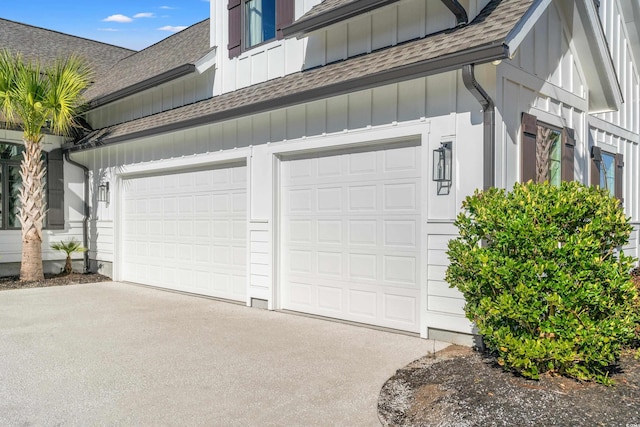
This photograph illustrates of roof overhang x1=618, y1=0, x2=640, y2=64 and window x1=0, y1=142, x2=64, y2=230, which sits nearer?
roof overhang x1=618, y1=0, x2=640, y2=64

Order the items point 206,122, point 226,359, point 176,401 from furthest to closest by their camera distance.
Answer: point 206,122, point 226,359, point 176,401

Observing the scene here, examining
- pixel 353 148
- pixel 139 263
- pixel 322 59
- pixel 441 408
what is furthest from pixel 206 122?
pixel 441 408

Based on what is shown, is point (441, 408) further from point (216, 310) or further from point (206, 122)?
point (206, 122)

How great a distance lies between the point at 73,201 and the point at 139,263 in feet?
9.13

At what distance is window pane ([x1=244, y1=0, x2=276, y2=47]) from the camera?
28.9ft

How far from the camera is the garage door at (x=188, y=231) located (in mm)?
8930

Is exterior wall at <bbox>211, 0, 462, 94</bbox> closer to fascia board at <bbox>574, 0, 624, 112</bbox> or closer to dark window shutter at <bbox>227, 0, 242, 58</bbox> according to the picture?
dark window shutter at <bbox>227, 0, 242, 58</bbox>

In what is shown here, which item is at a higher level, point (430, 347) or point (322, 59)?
point (322, 59)

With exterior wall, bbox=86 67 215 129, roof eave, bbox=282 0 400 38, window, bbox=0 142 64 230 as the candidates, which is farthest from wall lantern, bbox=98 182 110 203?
roof eave, bbox=282 0 400 38

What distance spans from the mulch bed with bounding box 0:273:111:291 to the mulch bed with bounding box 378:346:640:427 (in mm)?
8702

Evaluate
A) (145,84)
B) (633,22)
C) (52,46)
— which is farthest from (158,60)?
(633,22)

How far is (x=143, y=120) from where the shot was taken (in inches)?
432

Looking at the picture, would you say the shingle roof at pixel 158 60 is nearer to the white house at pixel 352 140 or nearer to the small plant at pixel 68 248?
the white house at pixel 352 140

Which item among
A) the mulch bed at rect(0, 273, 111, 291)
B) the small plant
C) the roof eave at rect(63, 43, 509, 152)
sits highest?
the roof eave at rect(63, 43, 509, 152)
